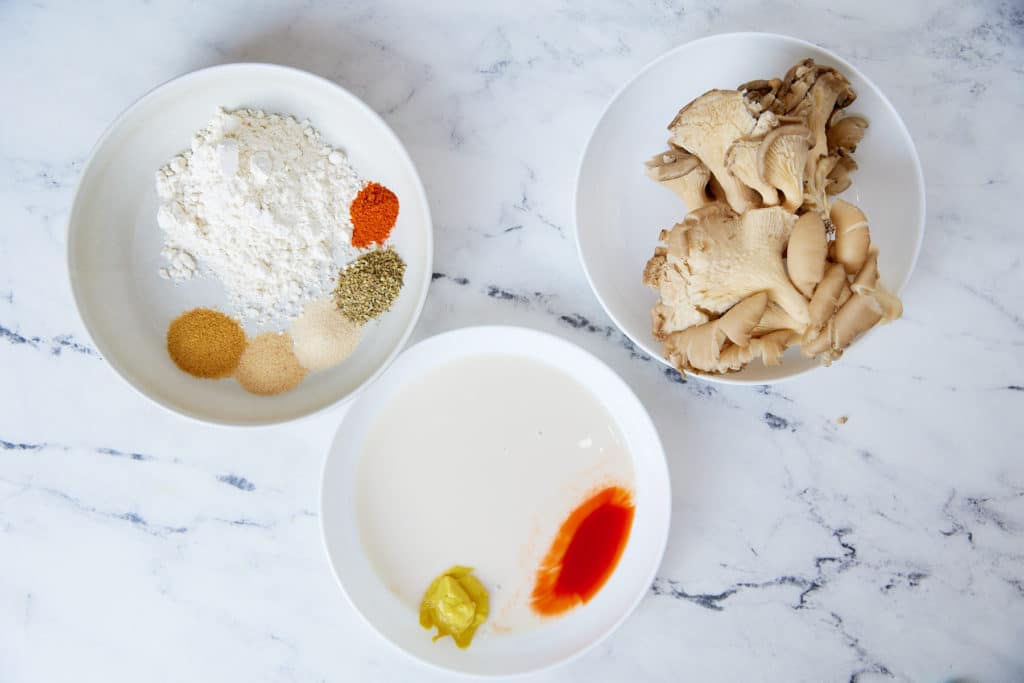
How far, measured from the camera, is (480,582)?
4.22ft

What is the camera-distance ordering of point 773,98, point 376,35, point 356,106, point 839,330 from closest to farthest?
point 839,330 < point 773,98 < point 356,106 < point 376,35

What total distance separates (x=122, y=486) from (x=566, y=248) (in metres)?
0.97

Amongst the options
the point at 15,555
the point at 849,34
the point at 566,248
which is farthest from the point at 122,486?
the point at 849,34

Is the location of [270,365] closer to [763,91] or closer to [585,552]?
[585,552]

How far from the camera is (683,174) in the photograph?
107cm

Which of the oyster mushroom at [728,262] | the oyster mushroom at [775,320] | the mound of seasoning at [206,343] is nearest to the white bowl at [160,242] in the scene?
the mound of seasoning at [206,343]

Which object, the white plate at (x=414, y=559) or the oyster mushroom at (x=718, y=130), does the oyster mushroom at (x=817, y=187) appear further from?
the white plate at (x=414, y=559)

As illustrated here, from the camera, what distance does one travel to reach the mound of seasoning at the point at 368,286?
1.23m

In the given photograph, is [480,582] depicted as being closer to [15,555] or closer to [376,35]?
[15,555]

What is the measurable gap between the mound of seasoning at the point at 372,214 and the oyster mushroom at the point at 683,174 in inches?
18.1

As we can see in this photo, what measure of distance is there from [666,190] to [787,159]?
264mm

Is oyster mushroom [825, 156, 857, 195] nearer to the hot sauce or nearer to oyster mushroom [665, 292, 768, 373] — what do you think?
oyster mushroom [665, 292, 768, 373]

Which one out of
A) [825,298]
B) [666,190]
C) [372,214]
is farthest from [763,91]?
[372,214]

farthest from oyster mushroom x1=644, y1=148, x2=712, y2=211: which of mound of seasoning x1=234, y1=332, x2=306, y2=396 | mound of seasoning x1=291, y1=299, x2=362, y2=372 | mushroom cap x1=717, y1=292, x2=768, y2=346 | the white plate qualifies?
mound of seasoning x1=234, y1=332, x2=306, y2=396
